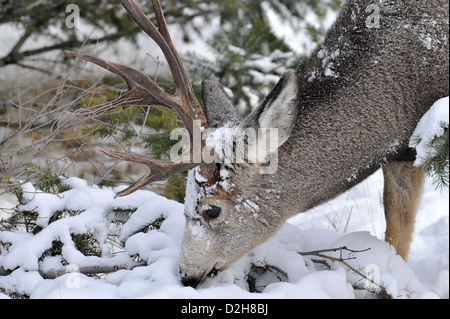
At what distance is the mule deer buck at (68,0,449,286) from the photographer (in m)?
3.33

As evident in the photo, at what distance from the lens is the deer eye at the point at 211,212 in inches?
132

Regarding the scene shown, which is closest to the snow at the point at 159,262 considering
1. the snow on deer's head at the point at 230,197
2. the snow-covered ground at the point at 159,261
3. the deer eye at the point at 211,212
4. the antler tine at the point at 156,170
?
the snow-covered ground at the point at 159,261

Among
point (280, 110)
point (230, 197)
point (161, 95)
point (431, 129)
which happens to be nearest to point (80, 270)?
point (230, 197)

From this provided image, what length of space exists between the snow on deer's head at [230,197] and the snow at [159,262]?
132mm

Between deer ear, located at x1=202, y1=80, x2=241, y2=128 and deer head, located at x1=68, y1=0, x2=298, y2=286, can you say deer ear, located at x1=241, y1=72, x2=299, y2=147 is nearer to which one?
deer head, located at x1=68, y1=0, x2=298, y2=286

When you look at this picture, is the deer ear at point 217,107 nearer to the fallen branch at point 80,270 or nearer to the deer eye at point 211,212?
the deer eye at point 211,212

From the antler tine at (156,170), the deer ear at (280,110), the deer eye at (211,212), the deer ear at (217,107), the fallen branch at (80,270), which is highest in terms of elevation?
the deer ear at (217,107)

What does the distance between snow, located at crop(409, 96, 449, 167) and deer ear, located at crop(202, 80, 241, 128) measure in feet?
3.86

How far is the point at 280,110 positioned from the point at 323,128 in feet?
1.39

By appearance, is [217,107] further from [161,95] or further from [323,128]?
[323,128]

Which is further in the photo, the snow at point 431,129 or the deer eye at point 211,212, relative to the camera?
the deer eye at point 211,212

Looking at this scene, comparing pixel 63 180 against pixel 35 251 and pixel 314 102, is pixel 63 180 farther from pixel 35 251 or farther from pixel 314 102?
pixel 314 102

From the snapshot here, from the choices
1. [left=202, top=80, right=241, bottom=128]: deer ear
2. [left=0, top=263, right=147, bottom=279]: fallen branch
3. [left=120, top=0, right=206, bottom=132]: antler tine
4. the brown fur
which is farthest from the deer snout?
the brown fur
